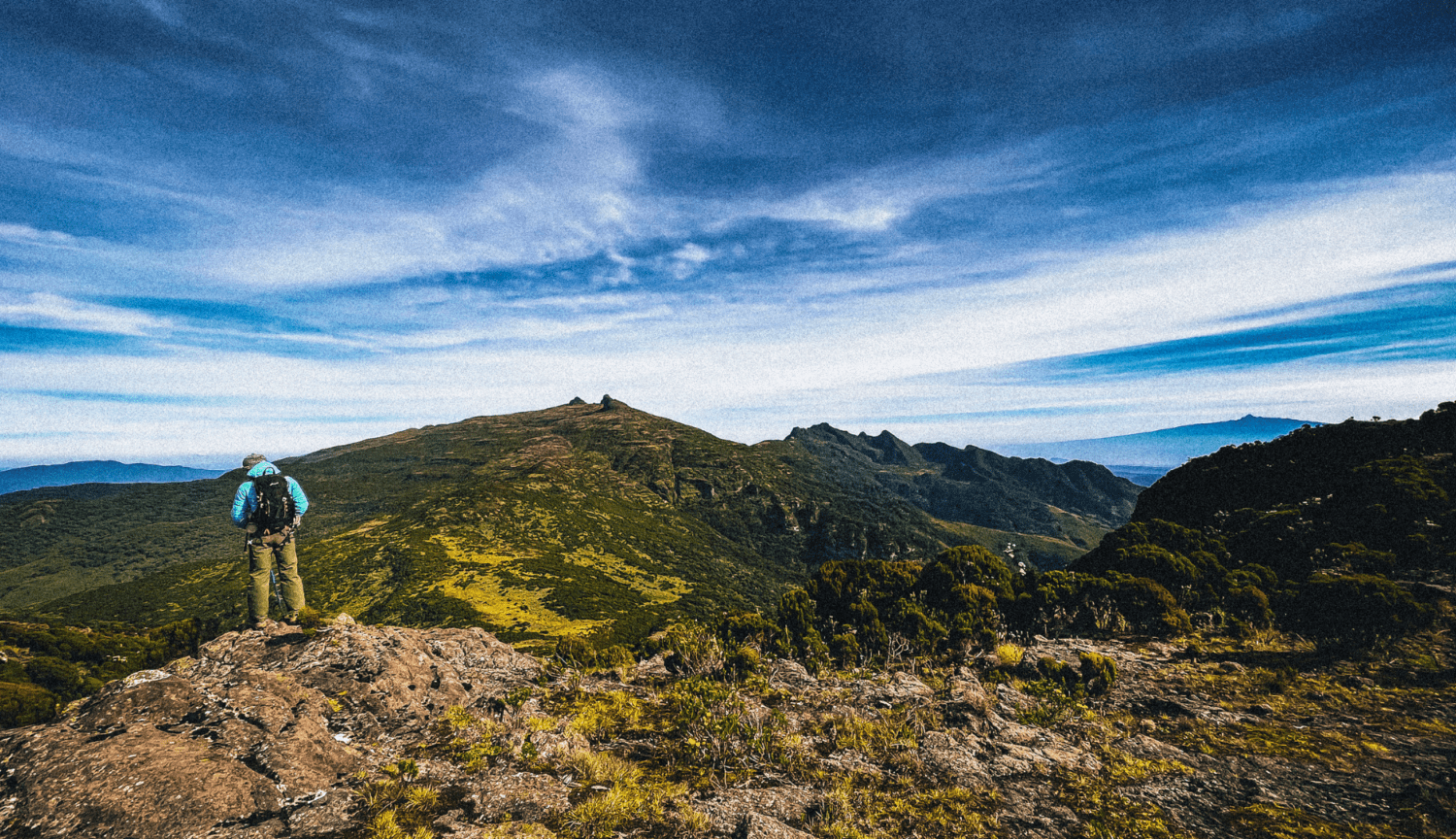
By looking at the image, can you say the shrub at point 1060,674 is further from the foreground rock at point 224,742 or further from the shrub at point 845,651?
the foreground rock at point 224,742

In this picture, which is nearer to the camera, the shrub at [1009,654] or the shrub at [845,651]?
the shrub at [1009,654]

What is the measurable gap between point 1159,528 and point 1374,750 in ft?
89.8

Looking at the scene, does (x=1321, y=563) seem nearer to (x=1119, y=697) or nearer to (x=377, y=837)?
(x=1119, y=697)

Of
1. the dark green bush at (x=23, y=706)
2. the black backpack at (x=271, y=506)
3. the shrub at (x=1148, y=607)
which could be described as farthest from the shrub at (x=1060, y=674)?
the dark green bush at (x=23, y=706)

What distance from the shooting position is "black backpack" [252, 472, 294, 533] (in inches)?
566

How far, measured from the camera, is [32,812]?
655cm

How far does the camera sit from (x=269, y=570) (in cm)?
1499

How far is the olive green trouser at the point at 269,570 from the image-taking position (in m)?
14.4

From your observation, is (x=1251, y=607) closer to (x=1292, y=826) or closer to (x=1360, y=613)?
(x=1360, y=613)

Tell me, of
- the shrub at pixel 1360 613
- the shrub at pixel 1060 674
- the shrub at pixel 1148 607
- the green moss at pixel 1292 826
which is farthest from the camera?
the shrub at pixel 1148 607

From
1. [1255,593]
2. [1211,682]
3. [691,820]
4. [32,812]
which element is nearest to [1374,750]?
[1211,682]

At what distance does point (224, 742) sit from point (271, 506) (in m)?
7.82

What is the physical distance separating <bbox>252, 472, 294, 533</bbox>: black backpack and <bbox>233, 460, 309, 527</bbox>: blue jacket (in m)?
0.12

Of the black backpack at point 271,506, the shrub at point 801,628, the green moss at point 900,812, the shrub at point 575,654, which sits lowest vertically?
the shrub at point 801,628
